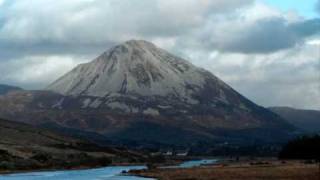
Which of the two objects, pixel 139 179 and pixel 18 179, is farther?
pixel 18 179

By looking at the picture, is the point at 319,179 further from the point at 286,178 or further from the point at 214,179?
the point at 214,179

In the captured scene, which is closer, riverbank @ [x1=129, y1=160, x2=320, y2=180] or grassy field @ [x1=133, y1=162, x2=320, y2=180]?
grassy field @ [x1=133, y1=162, x2=320, y2=180]

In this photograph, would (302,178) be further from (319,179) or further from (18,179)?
(18,179)

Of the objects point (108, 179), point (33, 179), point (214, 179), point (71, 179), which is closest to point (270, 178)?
point (214, 179)

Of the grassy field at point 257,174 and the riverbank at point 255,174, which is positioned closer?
the grassy field at point 257,174

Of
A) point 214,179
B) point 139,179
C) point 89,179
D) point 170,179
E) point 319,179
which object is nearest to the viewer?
point 319,179

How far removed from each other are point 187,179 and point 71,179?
44.5m

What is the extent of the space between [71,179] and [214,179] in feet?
173

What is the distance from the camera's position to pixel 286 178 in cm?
10306

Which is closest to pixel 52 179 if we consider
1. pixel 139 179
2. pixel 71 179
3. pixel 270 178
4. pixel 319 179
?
pixel 71 179

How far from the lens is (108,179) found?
149500 mm

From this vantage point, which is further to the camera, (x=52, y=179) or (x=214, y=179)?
(x=52, y=179)

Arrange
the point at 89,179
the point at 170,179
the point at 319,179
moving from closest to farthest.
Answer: the point at 319,179, the point at 170,179, the point at 89,179

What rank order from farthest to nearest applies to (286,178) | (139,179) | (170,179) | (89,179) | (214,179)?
(89,179)
(139,179)
(170,179)
(214,179)
(286,178)
